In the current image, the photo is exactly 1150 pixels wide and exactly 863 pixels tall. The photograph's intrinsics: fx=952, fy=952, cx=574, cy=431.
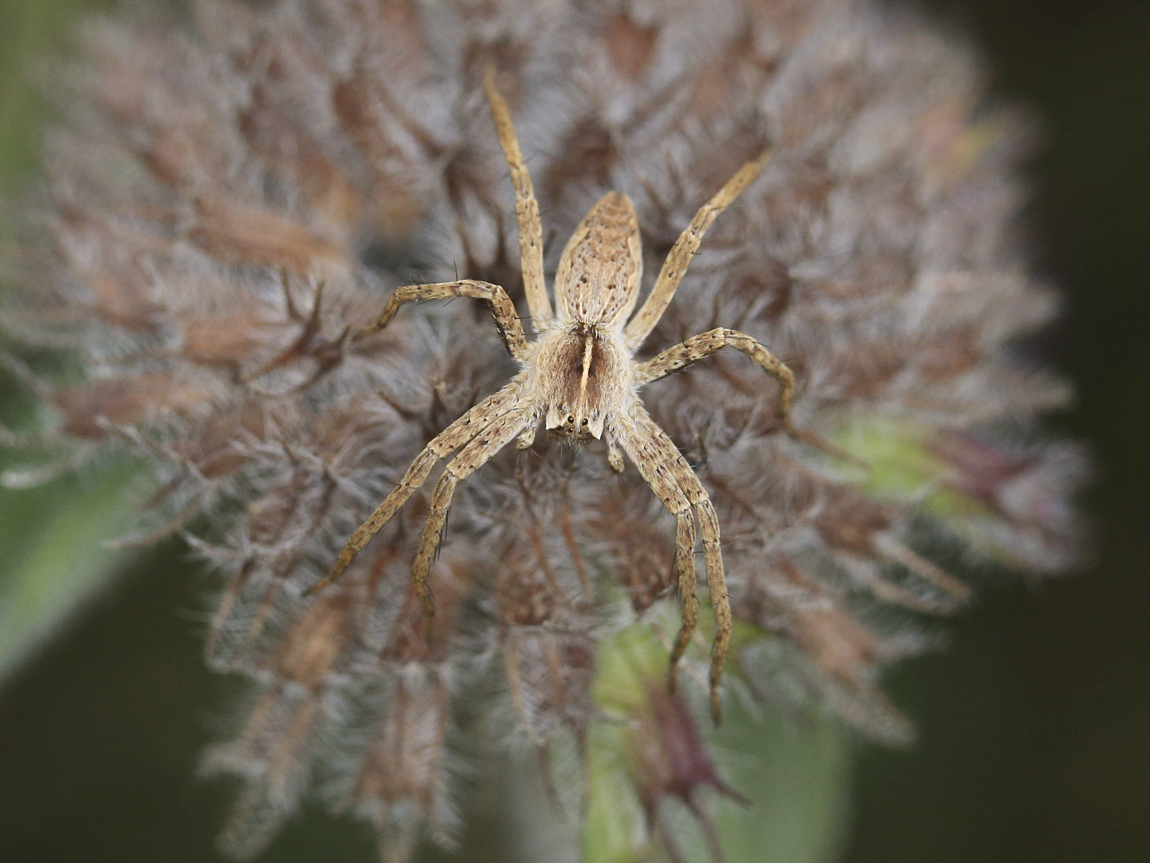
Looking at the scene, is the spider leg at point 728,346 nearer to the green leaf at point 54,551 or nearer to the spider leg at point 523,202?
the spider leg at point 523,202

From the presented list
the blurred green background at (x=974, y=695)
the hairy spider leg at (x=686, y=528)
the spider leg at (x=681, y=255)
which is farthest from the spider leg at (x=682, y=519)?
the blurred green background at (x=974, y=695)

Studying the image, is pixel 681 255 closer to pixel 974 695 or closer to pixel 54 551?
pixel 54 551

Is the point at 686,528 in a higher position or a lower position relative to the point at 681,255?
lower

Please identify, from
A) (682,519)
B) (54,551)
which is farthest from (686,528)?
(54,551)

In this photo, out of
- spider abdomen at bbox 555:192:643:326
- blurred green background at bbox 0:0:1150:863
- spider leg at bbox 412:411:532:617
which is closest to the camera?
spider leg at bbox 412:411:532:617

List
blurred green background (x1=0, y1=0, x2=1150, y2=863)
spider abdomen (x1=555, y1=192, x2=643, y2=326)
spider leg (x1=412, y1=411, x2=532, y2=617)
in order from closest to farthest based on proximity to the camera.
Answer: spider leg (x1=412, y1=411, x2=532, y2=617) → spider abdomen (x1=555, y1=192, x2=643, y2=326) → blurred green background (x1=0, y1=0, x2=1150, y2=863)

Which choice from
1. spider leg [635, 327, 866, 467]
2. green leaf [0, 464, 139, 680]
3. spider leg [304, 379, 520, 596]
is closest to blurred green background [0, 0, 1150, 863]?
green leaf [0, 464, 139, 680]

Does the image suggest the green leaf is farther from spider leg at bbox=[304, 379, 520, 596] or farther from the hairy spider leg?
the hairy spider leg
